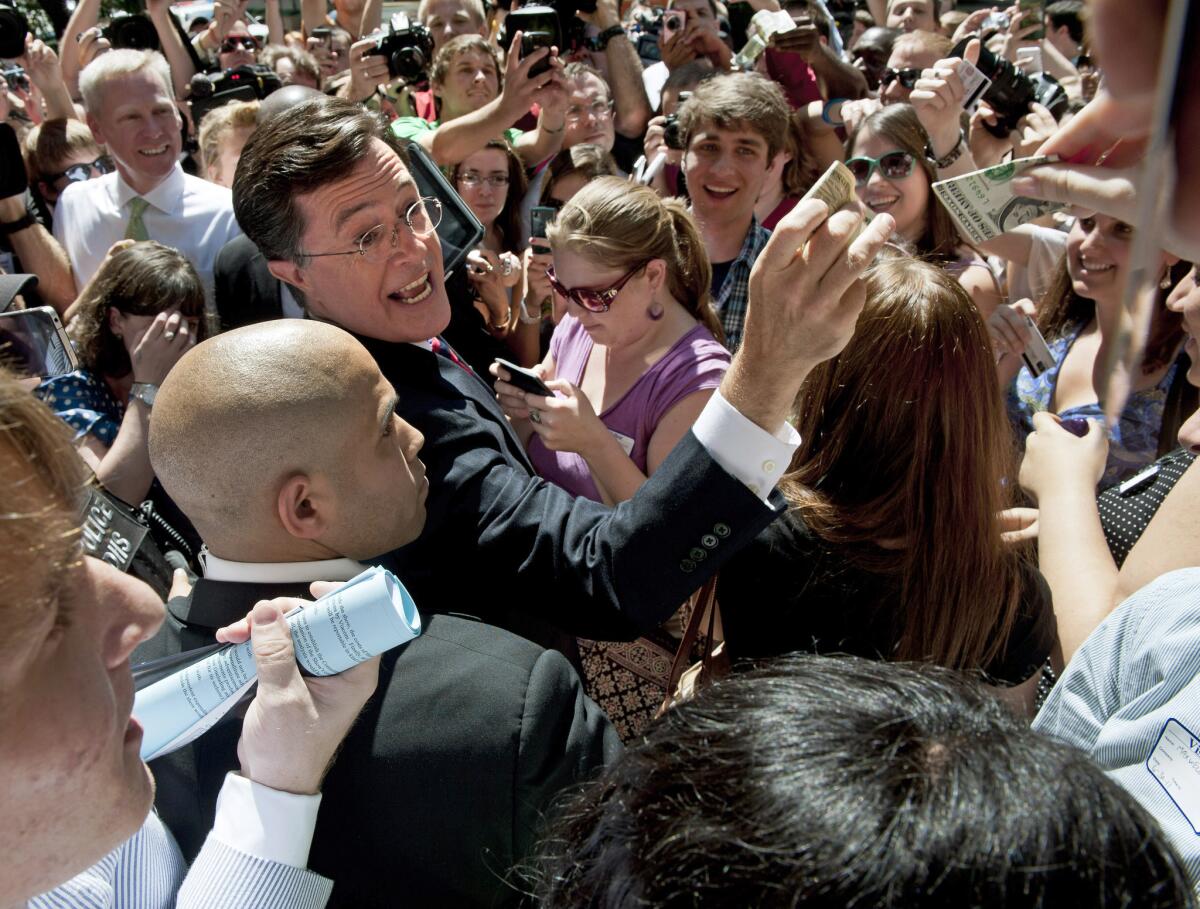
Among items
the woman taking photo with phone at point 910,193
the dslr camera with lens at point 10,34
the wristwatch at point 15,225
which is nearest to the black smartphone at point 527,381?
the woman taking photo with phone at point 910,193

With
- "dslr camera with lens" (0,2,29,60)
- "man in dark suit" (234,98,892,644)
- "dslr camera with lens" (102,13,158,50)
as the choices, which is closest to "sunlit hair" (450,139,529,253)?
"man in dark suit" (234,98,892,644)

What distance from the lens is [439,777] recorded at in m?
1.27

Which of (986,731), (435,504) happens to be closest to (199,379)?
(435,504)

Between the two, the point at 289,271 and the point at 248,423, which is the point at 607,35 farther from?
the point at 248,423

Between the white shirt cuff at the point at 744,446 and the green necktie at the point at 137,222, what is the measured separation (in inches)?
131

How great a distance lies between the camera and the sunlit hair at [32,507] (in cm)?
75

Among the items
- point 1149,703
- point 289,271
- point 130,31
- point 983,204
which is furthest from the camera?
point 130,31

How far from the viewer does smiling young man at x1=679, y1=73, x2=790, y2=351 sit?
3.58 m

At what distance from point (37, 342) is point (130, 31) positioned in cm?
527

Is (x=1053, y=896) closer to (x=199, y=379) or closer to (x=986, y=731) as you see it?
(x=986, y=731)

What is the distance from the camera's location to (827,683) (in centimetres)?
83

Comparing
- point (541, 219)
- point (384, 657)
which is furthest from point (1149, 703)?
point (541, 219)

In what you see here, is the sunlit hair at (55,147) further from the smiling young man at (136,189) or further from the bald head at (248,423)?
the bald head at (248,423)

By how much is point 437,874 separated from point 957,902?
85 cm
